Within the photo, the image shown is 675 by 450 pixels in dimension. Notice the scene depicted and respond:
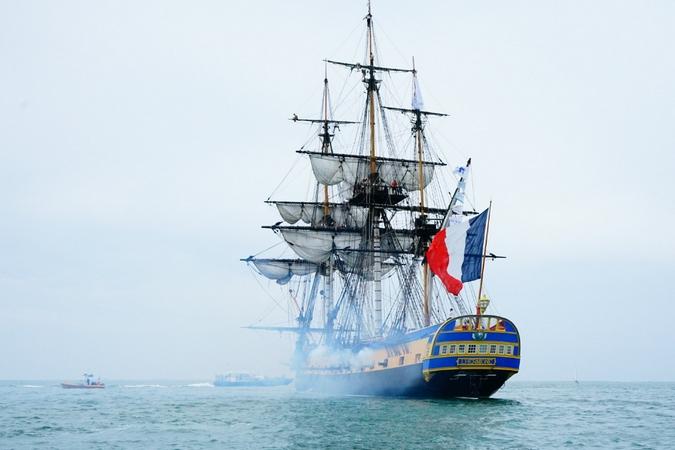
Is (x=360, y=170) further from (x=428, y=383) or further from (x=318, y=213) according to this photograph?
(x=428, y=383)

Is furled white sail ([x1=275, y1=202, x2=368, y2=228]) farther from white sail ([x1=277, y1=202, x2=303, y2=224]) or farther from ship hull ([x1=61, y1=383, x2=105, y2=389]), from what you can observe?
ship hull ([x1=61, y1=383, x2=105, y2=389])

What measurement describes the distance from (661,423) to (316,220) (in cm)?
5774

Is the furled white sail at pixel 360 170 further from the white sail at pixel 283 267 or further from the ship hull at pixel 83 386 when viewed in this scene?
the ship hull at pixel 83 386

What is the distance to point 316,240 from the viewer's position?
97375 millimetres

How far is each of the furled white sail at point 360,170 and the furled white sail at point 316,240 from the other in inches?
286

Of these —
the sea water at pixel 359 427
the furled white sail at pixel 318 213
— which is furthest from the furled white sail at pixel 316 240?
the sea water at pixel 359 427

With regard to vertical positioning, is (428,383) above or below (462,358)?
below

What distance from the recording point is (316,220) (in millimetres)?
103375

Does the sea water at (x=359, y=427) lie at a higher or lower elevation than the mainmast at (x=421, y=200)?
lower

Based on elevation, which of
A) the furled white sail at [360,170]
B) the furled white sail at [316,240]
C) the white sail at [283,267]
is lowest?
the white sail at [283,267]

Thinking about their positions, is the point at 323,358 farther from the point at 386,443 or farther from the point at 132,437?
the point at 386,443

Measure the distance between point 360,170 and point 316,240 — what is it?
37.9 ft

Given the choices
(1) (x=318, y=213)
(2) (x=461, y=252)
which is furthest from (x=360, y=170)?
(2) (x=461, y=252)

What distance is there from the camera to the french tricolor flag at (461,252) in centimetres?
5881
